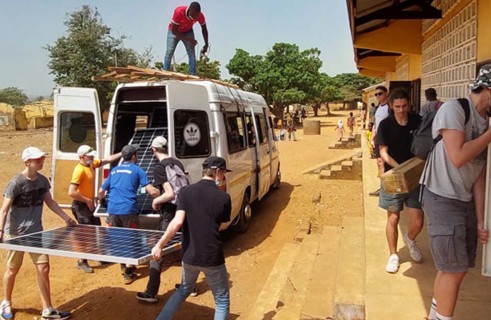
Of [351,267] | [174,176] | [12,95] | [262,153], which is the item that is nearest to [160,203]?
[174,176]

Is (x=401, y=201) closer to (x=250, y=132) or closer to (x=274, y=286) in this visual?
(x=274, y=286)

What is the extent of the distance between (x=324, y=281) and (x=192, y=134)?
262 centimetres

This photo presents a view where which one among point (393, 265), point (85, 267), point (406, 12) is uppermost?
point (406, 12)

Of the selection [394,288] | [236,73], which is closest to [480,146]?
[394,288]

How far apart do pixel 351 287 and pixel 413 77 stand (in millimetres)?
7614

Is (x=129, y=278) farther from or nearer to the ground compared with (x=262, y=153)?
nearer to the ground

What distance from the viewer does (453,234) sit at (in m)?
2.51

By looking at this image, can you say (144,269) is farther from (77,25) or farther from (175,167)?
(77,25)

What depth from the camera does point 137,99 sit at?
18.9ft

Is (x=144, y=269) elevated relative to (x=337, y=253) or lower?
lower

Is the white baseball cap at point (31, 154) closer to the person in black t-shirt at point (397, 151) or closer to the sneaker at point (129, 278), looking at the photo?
the sneaker at point (129, 278)

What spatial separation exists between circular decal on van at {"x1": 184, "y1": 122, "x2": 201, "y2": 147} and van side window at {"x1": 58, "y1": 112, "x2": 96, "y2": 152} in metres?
1.28

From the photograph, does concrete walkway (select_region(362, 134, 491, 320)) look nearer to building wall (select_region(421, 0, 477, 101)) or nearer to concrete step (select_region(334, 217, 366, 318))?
concrete step (select_region(334, 217, 366, 318))

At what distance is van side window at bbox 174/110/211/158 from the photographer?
567cm
